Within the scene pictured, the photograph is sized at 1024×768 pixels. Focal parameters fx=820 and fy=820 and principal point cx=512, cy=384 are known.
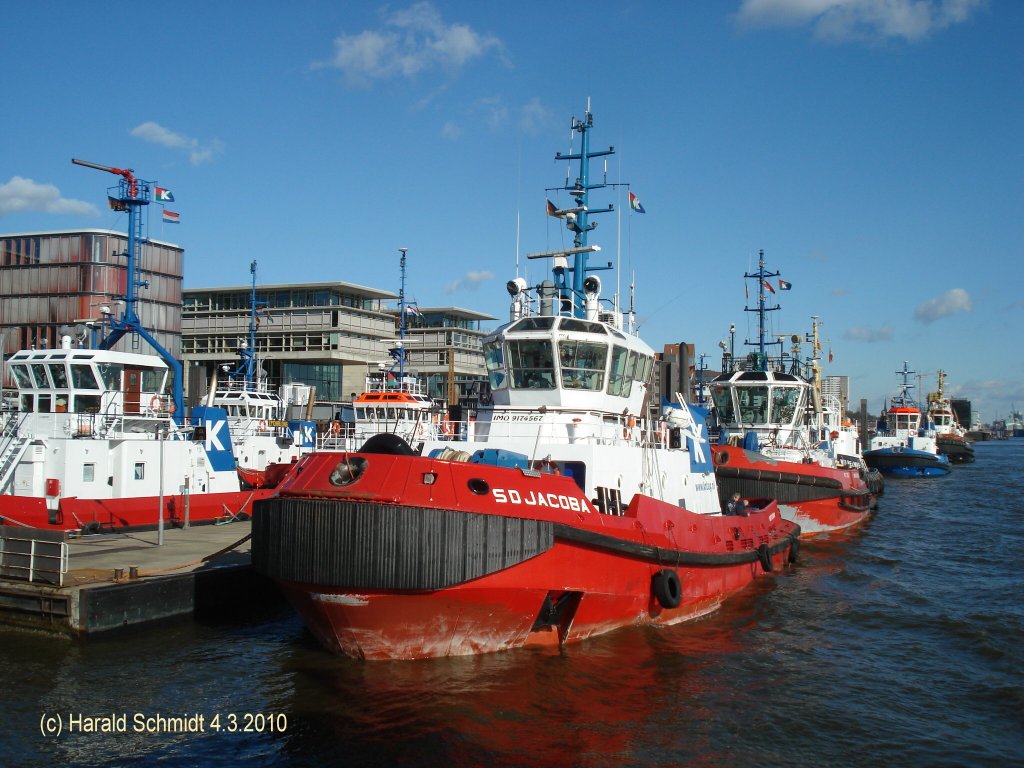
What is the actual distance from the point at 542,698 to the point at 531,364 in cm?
608

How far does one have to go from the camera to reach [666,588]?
465 inches

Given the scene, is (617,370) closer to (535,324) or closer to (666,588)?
(535,324)

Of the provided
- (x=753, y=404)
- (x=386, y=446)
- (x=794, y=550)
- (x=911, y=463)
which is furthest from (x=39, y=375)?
(x=911, y=463)

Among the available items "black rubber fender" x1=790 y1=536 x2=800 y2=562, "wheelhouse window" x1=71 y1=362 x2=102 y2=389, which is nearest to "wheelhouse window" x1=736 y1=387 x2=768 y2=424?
"black rubber fender" x1=790 y1=536 x2=800 y2=562

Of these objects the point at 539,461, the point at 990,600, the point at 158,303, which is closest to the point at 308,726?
the point at 539,461

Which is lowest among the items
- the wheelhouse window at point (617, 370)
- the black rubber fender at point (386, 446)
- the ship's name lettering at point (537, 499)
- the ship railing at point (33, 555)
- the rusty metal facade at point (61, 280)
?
the ship railing at point (33, 555)

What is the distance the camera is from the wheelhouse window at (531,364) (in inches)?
544

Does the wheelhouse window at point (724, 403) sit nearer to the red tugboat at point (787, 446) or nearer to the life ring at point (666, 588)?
the red tugboat at point (787, 446)

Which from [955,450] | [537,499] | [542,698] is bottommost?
[542,698]

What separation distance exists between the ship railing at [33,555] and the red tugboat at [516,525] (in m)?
3.51

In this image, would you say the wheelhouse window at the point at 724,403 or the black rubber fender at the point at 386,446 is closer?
the black rubber fender at the point at 386,446

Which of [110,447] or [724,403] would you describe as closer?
[110,447]

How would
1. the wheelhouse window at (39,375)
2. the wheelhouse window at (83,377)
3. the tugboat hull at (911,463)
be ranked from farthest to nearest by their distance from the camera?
1. the tugboat hull at (911,463)
2. the wheelhouse window at (39,375)
3. the wheelhouse window at (83,377)

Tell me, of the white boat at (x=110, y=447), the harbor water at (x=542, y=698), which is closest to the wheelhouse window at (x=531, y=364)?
the harbor water at (x=542, y=698)
